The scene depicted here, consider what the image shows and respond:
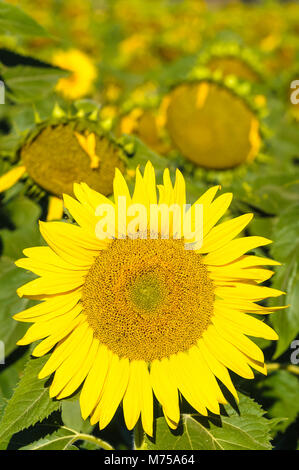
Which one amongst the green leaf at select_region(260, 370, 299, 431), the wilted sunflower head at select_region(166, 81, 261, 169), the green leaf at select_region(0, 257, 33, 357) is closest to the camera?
the green leaf at select_region(0, 257, 33, 357)

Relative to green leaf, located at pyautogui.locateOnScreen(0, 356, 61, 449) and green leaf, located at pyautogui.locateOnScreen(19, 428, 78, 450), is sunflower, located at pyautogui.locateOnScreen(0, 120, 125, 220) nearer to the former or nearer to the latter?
green leaf, located at pyautogui.locateOnScreen(0, 356, 61, 449)

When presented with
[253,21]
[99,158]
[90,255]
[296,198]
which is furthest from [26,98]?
[253,21]

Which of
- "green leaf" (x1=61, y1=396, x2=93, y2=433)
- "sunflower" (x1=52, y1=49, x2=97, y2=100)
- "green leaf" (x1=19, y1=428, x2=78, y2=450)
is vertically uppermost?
"sunflower" (x1=52, y1=49, x2=97, y2=100)

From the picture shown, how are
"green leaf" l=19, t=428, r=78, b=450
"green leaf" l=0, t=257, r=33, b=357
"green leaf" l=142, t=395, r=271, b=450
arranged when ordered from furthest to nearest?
"green leaf" l=0, t=257, r=33, b=357, "green leaf" l=19, t=428, r=78, b=450, "green leaf" l=142, t=395, r=271, b=450

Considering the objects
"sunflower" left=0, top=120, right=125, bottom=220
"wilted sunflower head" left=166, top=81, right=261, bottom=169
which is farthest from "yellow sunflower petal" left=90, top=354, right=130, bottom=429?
"wilted sunflower head" left=166, top=81, right=261, bottom=169

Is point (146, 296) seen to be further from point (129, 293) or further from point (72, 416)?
point (72, 416)

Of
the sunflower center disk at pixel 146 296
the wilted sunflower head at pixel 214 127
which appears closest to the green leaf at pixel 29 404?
the sunflower center disk at pixel 146 296

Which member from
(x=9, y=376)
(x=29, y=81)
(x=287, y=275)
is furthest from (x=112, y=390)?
(x=29, y=81)
